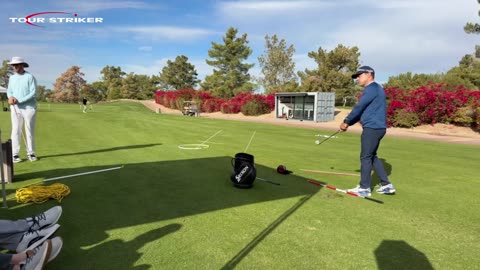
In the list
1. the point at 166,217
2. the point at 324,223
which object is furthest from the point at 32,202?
the point at 324,223

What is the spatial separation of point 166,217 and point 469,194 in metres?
5.80

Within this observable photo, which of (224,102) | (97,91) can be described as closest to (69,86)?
(97,91)

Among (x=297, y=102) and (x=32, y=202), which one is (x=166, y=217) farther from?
(x=297, y=102)

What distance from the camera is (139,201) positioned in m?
4.81

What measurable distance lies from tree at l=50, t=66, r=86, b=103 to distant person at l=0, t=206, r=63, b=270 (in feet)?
319

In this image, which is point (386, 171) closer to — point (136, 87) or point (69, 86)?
point (136, 87)

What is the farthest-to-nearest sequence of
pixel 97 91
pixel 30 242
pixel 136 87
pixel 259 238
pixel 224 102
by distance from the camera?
pixel 97 91
pixel 136 87
pixel 224 102
pixel 259 238
pixel 30 242

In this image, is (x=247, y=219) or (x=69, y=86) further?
(x=69, y=86)

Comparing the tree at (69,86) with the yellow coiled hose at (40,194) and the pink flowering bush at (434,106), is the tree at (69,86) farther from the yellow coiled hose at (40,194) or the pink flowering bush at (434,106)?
the yellow coiled hose at (40,194)

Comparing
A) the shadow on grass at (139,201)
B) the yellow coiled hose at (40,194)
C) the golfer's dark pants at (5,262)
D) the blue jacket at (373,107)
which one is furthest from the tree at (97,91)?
the golfer's dark pants at (5,262)

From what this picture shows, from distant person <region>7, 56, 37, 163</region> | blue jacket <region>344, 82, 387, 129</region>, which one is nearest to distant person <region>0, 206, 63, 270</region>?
distant person <region>7, 56, 37, 163</region>

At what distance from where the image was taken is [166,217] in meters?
4.18

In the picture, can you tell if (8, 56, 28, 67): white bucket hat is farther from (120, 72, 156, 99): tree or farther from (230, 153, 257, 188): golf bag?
(120, 72, 156, 99): tree

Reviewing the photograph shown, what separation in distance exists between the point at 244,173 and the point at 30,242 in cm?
338
